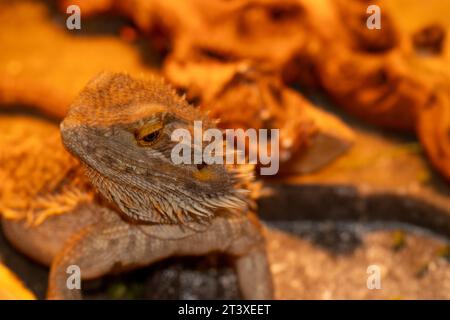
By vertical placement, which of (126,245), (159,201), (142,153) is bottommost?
(126,245)

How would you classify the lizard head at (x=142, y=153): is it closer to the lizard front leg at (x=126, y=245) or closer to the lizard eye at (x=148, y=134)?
the lizard eye at (x=148, y=134)

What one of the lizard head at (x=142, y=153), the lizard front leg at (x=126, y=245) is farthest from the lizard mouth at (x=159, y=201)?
the lizard front leg at (x=126, y=245)

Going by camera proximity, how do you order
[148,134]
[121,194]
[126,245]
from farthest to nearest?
[126,245] < [121,194] < [148,134]

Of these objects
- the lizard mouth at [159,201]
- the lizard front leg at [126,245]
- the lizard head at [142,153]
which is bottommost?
the lizard front leg at [126,245]

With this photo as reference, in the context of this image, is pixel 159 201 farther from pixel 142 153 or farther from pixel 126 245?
pixel 126 245

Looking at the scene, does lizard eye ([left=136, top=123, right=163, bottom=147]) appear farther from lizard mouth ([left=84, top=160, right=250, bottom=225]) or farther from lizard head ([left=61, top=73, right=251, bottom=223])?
lizard mouth ([left=84, top=160, right=250, bottom=225])

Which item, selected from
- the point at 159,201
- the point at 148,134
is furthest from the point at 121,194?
the point at 148,134
